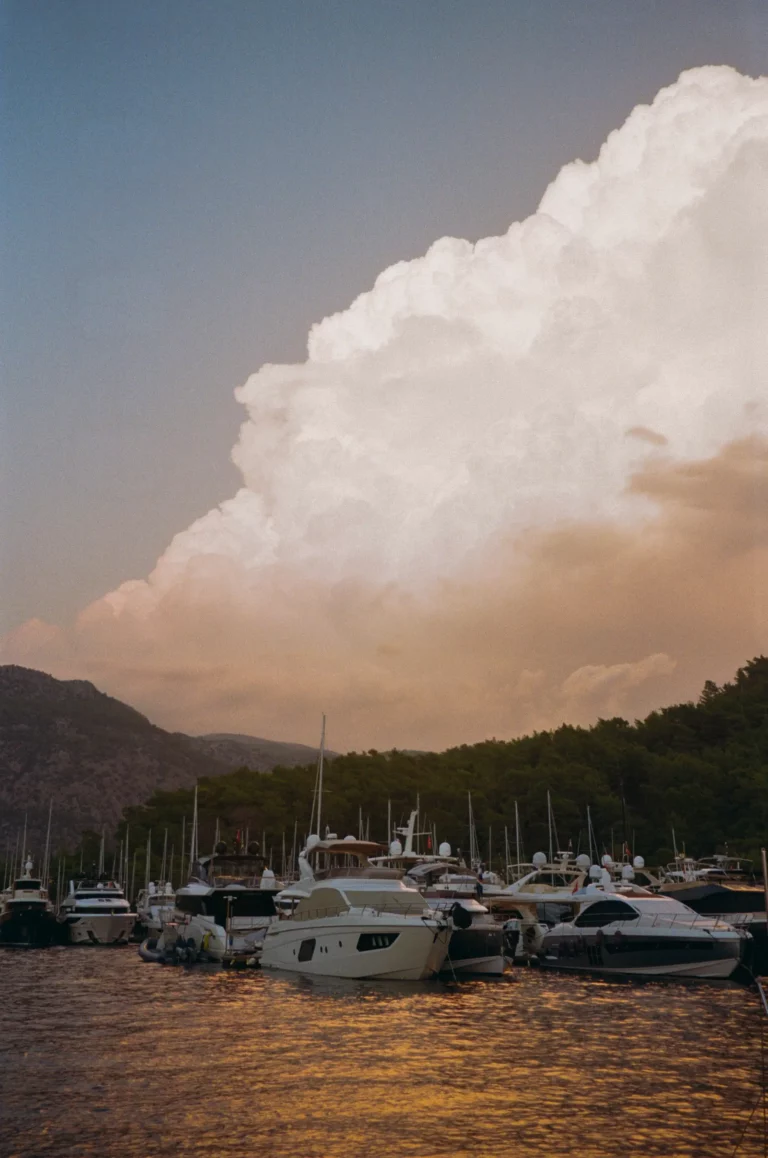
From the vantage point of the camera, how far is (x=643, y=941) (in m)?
35.8

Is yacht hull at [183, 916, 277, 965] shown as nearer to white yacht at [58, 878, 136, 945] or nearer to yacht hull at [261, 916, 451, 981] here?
yacht hull at [261, 916, 451, 981]

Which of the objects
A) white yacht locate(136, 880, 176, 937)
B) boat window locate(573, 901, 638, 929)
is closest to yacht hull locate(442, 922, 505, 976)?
boat window locate(573, 901, 638, 929)

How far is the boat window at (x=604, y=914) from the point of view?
37.1 m

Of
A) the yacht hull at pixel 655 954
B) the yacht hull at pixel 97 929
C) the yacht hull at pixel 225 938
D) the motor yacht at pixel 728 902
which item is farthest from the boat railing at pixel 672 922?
the yacht hull at pixel 97 929

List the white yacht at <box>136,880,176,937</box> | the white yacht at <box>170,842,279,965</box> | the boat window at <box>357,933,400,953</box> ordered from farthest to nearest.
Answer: the white yacht at <box>136,880,176,937</box> → the white yacht at <box>170,842,279,965</box> → the boat window at <box>357,933,400,953</box>

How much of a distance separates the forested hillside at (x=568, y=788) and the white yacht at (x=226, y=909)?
39233 millimetres

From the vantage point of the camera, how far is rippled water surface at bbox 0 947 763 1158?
15.1m

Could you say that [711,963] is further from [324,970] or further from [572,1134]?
[572,1134]

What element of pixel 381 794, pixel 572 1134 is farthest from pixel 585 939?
pixel 381 794

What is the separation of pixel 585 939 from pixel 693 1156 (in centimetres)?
2501

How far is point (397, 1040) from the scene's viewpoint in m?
23.4

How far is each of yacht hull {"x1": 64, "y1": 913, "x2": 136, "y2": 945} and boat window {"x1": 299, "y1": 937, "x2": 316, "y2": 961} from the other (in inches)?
1124

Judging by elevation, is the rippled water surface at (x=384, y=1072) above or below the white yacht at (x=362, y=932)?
below

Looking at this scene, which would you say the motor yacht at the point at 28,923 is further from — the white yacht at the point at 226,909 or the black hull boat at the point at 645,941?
the black hull boat at the point at 645,941
